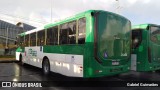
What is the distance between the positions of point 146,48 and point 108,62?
11.4ft

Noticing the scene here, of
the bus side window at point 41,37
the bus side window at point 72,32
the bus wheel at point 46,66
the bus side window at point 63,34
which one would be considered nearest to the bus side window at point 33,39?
the bus side window at point 41,37

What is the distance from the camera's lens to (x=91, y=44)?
340 inches

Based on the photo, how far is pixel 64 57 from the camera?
34.3ft

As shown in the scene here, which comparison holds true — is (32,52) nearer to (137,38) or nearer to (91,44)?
(137,38)

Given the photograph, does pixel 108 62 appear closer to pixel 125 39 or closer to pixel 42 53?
pixel 125 39

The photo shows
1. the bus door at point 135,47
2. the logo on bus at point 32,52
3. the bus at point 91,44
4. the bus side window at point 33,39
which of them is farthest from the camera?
Answer: the bus side window at point 33,39

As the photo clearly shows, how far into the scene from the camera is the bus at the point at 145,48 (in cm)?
1178

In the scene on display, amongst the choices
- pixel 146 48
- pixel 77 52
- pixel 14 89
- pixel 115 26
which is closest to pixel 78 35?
pixel 77 52

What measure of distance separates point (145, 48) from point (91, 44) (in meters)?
4.28

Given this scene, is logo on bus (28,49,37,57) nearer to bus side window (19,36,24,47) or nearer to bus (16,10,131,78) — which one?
bus side window (19,36,24,47)

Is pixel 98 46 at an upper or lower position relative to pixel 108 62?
upper

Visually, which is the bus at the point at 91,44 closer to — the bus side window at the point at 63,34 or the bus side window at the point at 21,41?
the bus side window at the point at 63,34

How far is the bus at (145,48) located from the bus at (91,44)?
5.64ft

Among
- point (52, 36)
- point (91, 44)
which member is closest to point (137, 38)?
point (91, 44)
